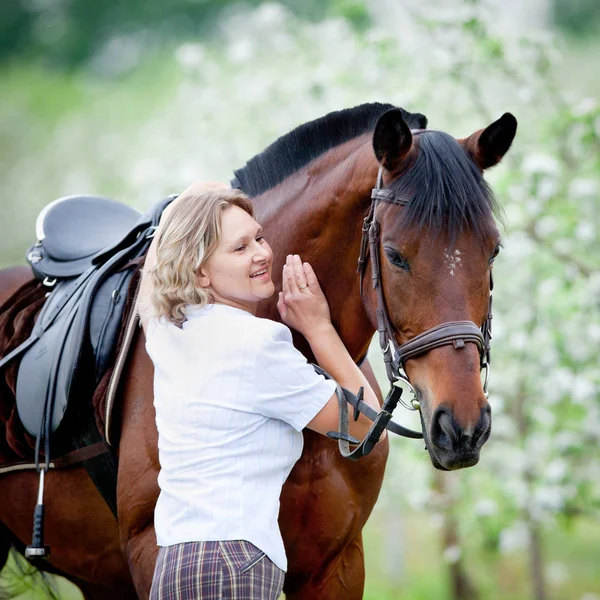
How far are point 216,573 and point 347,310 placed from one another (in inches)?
39.4

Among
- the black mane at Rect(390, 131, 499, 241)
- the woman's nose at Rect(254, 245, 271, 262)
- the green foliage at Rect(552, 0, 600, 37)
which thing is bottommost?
the woman's nose at Rect(254, 245, 271, 262)

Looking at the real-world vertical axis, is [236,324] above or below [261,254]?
below

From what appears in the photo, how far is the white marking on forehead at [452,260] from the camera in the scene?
2307mm

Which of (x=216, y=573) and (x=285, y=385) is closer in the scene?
(x=216, y=573)

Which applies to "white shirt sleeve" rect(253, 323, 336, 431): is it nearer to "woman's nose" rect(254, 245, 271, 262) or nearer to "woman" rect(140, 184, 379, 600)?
"woman" rect(140, 184, 379, 600)

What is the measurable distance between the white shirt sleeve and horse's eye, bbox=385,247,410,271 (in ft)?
Answer: 1.28

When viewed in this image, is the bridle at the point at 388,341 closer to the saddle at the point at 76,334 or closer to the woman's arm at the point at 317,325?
the woman's arm at the point at 317,325

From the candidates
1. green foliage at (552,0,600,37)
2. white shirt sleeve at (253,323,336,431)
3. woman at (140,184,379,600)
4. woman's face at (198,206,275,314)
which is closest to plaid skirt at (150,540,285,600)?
woman at (140,184,379,600)

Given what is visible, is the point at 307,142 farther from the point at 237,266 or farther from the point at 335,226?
the point at 237,266

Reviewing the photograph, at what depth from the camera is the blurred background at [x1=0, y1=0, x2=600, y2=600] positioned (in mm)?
5699

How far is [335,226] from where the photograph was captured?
278cm

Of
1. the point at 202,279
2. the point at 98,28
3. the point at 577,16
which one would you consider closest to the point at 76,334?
the point at 202,279

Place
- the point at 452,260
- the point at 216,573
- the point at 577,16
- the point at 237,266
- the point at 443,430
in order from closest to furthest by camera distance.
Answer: the point at 216,573, the point at 443,430, the point at 452,260, the point at 237,266, the point at 577,16

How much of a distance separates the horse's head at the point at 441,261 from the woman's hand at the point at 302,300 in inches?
11.8
